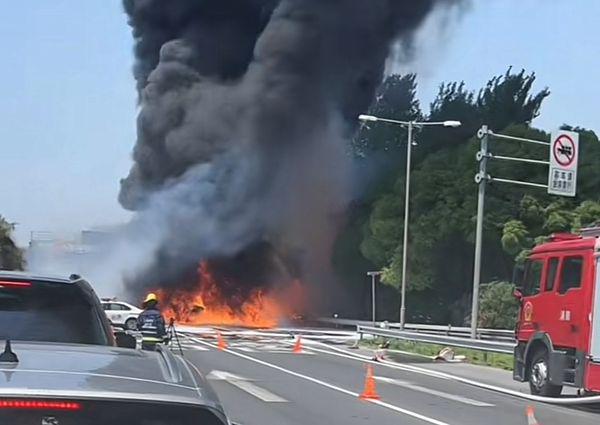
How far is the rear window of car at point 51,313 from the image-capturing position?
6086 mm

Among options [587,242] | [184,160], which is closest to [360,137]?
[184,160]

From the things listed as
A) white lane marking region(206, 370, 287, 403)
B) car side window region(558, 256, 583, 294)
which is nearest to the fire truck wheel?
car side window region(558, 256, 583, 294)

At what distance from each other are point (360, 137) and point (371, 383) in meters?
47.4

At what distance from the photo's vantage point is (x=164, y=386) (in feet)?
11.3

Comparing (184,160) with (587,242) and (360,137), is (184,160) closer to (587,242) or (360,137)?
(360,137)

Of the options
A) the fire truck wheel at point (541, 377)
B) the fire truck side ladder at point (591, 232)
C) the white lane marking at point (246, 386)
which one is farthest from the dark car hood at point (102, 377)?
the fire truck wheel at point (541, 377)

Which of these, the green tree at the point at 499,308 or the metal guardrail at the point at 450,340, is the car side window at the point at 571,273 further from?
the green tree at the point at 499,308

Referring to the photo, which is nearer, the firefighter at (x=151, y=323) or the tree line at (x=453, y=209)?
the firefighter at (x=151, y=323)

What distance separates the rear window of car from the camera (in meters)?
6.09

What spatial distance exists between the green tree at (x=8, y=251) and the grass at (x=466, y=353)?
29.4m

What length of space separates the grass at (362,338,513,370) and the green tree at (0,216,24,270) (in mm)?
29360

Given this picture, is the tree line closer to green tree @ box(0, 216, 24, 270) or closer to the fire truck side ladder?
green tree @ box(0, 216, 24, 270)

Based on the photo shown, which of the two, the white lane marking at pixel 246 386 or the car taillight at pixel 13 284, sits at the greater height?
the car taillight at pixel 13 284

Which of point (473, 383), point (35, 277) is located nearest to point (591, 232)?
point (473, 383)
